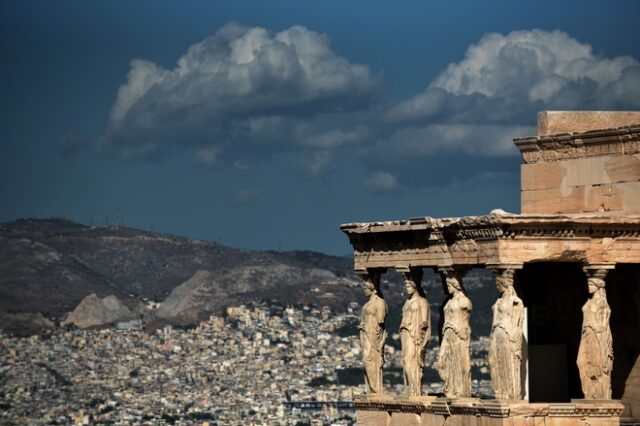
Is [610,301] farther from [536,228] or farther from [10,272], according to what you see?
[10,272]

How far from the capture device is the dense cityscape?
387 feet

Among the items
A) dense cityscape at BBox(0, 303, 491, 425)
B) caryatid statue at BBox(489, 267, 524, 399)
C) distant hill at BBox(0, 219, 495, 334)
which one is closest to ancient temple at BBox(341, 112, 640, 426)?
caryatid statue at BBox(489, 267, 524, 399)

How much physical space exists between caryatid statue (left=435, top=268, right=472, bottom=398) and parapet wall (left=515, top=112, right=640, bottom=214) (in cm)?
303

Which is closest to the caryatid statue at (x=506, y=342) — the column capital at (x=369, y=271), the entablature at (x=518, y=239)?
the entablature at (x=518, y=239)

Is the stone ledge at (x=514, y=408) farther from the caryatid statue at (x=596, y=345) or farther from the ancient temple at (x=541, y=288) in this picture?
the caryatid statue at (x=596, y=345)

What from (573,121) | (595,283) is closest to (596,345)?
(595,283)

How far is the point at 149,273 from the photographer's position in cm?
16338

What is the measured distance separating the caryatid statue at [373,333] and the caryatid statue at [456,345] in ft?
9.45

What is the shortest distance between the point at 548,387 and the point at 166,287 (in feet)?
387

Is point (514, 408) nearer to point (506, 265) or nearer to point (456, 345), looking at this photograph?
point (456, 345)

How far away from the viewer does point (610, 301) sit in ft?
155

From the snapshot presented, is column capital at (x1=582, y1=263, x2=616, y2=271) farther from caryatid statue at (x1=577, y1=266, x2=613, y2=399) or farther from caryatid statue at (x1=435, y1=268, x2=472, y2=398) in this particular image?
caryatid statue at (x1=435, y1=268, x2=472, y2=398)

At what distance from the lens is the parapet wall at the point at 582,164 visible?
4700cm

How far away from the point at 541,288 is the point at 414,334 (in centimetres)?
253
